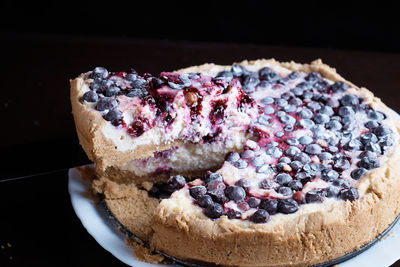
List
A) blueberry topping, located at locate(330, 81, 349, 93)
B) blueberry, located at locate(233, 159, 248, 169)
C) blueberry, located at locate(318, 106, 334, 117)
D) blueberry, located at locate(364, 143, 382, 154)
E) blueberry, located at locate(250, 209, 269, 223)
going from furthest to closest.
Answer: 1. blueberry topping, located at locate(330, 81, 349, 93)
2. blueberry, located at locate(318, 106, 334, 117)
3. blueberry, located at locate(364, 143, 382, 154)
4. blueberry, located at locate(233, 159, 248, 169)
5. blueberry, located at locate(250, 209, 269, 223)

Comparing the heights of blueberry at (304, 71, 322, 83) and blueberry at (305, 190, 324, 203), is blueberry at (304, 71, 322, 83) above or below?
above

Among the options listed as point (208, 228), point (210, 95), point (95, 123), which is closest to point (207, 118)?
point (210, 95)

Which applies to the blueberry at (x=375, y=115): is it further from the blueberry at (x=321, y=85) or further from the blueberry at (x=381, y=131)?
the blueberry at (x=321, y=85)

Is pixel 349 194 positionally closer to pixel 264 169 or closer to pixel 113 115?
pixel 264 169

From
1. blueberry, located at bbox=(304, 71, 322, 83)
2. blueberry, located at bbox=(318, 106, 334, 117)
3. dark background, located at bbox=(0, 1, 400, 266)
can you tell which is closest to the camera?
blueberry, located at bbox=(318, 106, 334, 117)

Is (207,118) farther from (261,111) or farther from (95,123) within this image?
(95,123)

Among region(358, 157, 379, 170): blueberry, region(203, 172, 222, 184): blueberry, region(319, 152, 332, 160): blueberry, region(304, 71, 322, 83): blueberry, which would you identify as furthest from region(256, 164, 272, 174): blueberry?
region(304, 71, 322, 83): blueberry

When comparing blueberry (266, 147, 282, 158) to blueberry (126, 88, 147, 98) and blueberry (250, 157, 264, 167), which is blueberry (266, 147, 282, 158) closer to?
blueberry (250, 157, 264, 167)
